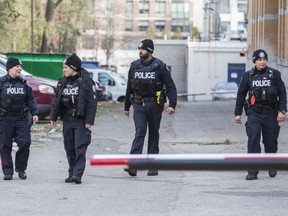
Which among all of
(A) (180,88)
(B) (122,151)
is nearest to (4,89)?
(B) (122,151)

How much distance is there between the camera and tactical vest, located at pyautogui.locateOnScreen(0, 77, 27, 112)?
39.6 feet

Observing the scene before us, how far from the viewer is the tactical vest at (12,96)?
12.1 m

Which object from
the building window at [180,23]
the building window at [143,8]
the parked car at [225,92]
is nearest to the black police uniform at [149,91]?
the parked car at [225,92]

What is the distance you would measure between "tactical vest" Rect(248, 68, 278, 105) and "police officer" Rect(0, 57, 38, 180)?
2965 mm

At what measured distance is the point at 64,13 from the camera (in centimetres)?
5234

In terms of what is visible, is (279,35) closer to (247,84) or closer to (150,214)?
(247,84)

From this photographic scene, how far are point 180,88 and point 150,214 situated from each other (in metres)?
59.2

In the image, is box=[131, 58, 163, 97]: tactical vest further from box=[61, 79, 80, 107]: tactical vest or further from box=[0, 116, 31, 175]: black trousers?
box=[0, 116, 31, 175]: black trousers

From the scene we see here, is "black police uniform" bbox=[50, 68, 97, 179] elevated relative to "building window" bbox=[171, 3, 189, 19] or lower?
lower

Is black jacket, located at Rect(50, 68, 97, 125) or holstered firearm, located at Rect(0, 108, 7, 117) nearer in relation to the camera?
black jacket, located at Rect(50, 68, 97, 125)

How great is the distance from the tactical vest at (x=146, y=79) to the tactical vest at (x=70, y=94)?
A: 3.31 ft

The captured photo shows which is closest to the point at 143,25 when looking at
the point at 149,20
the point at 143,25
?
the point at 143,25

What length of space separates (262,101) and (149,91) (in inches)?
60.6

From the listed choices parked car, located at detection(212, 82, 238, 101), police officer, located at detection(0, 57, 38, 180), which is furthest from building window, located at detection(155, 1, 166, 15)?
police officer, located at detection(0, 57, 38, 180)
